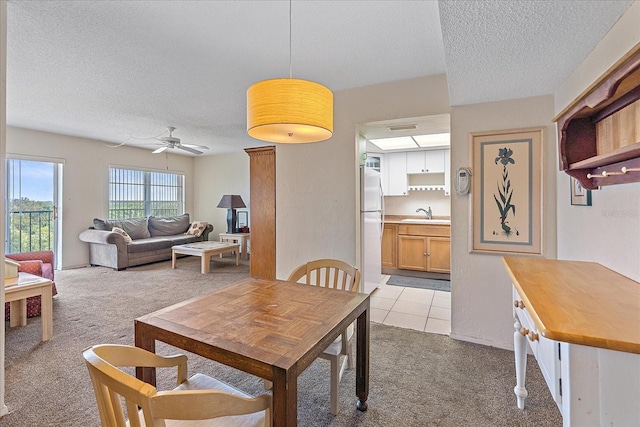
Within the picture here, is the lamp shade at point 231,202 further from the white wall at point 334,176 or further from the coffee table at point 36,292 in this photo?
the coffee table at point 36,292

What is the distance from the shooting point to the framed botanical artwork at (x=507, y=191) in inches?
Result: 91.6

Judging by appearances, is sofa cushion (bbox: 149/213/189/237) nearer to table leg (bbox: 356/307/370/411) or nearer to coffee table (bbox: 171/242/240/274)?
coffee table (bbox: 171/242/240/274)

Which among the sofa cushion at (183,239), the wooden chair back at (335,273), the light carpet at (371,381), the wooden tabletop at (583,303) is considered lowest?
the light carpet at (371,381)

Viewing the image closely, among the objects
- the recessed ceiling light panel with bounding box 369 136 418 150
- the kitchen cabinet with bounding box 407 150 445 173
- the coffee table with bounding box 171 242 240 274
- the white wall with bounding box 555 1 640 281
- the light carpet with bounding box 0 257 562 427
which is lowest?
the light carpet with bounding box 0 257 562 427

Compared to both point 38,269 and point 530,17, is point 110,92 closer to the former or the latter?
point 38,269

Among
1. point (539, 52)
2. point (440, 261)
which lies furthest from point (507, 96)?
point (440, 261)

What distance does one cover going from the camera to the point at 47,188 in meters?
5.16

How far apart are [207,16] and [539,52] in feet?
6.83

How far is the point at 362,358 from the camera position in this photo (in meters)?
1.70

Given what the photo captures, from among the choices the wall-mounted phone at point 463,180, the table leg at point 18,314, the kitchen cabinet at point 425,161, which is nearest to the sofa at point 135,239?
the table leg at point 18,314

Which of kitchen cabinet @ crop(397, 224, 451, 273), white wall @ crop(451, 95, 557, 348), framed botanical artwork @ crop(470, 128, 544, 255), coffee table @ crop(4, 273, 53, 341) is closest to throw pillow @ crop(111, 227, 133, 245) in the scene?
coffee table @ crop(4, 273, 53, 341)

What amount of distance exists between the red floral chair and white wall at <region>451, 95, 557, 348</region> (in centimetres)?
424

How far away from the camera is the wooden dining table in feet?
3.30

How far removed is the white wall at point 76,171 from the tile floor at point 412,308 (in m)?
5.59
